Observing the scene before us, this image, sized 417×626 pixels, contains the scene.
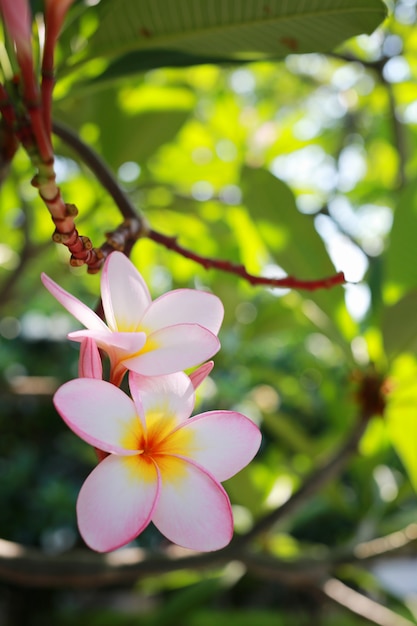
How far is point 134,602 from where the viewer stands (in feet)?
9.91

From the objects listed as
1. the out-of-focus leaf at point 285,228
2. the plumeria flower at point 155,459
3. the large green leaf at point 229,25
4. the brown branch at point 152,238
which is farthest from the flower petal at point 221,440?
the out-of-focus leaf at point 285,228

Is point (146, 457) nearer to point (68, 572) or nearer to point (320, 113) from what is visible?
point (68, 572)

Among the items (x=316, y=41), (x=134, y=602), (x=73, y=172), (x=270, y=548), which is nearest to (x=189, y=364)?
(x=316, y=41)

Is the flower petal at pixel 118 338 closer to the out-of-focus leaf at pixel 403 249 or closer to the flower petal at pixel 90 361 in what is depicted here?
the flower petal at pixel 90 361

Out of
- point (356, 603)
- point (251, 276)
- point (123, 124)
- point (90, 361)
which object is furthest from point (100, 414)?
point (356, 603)

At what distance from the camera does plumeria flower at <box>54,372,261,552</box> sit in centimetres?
27

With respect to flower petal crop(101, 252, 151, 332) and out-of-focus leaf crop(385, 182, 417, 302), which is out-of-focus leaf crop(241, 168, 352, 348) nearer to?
out-of-focus leaf crop(385, 182, 417, 302)

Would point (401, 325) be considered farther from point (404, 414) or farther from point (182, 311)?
point (182, 311)

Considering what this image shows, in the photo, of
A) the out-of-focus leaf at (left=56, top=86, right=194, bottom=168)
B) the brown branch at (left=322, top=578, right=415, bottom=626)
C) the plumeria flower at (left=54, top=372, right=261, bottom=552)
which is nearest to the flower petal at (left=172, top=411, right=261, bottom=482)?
the plumeria flower at (left=54, top=372, right=261, bottom=552)

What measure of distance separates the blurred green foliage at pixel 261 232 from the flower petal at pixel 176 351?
0.16 metres

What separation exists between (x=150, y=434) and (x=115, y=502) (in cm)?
4

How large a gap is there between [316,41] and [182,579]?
1251 millimetres

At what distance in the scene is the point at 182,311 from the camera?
0.33 m

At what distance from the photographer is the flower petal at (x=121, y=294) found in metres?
0.32
